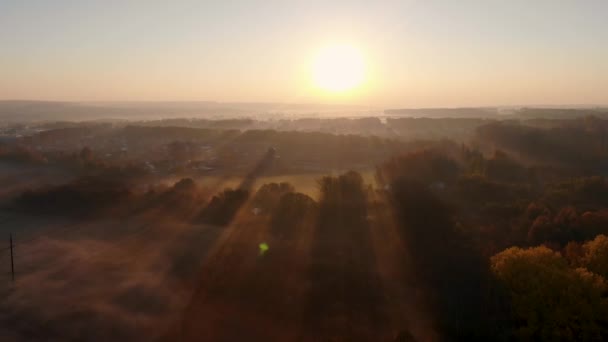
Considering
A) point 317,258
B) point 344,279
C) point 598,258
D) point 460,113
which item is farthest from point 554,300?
point 460,113

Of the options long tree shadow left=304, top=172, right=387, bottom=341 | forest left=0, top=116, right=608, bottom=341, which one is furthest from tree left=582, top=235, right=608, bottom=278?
long tree shadow left=304, top=172, right=387, bottom=341

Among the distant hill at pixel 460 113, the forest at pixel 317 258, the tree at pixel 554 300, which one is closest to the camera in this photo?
the tree at pixel 554 300

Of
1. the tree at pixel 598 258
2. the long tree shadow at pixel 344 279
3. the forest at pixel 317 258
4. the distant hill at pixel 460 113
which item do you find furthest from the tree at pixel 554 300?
the distant hill at pixel 460 113

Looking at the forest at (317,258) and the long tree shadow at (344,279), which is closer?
the forest at (317,258)

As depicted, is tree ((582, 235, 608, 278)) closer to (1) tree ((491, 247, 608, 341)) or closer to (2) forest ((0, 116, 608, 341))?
(2) forest ((0, 116, 608, 341))

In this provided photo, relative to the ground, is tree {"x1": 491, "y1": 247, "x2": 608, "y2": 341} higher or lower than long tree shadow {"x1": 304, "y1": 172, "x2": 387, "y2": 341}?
higher

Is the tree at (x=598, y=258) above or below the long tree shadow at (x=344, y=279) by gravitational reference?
above

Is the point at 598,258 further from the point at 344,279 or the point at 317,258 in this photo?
the point at 317,258

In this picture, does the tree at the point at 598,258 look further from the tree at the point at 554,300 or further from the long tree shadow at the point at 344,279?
the long tree shadow at the point at 344,279

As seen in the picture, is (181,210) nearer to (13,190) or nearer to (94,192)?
(94,192)

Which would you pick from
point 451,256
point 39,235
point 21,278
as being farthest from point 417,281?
point 39,235

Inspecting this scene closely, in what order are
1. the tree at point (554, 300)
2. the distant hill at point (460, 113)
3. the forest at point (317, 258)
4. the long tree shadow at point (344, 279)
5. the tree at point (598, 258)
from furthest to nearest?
the distant hill at point (460, 113), the tree at point (598, 258), the long tree shadow at point (344, 279), the forest at point (317, 258), the tree at point (554, 300)
